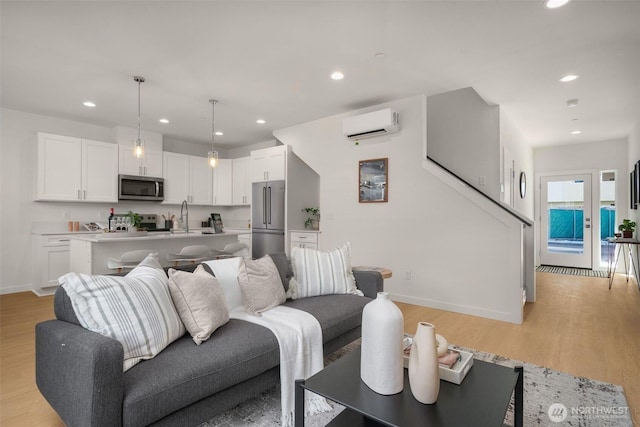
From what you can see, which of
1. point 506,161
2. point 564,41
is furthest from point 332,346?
point 506,161

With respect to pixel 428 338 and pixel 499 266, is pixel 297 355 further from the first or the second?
pixel 499 266

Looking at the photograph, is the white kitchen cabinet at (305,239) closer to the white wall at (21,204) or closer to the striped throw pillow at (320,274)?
the striped throw pillow at (320,274)

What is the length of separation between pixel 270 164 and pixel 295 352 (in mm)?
4095

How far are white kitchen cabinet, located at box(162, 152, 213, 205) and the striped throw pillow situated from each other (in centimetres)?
435

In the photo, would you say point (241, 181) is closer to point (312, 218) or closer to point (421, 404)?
point (312, 218)

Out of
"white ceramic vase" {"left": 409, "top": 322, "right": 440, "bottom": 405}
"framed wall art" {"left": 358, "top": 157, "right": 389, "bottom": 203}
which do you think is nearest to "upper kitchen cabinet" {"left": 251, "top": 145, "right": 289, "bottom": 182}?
"framed wall art" {"left": 358, "top": 157, "right": 389, "bottom": 203}

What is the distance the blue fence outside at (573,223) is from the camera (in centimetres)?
652

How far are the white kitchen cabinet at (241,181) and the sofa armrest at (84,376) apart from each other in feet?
16.6

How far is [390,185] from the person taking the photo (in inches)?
170

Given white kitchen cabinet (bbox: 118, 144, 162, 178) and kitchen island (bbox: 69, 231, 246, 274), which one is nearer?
kitchen island (bbox: 69, 231, 246, 274)

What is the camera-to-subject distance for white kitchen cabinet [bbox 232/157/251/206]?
646 centimetres

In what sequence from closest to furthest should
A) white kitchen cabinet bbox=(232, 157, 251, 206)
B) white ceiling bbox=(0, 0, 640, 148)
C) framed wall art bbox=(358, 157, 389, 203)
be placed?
white ceiling bbox=(0, 0, 640, 148) < framed wall art bbox=(358, 157, 389, 203) < white kitchen cabinet bbox=(232, 157, 251, 206)

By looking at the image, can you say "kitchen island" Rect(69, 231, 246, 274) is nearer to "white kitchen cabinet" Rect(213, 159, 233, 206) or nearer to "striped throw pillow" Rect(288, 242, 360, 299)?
"striped throw pillow" Rect(288, 242, 360, 299)

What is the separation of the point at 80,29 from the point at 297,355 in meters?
3.03
